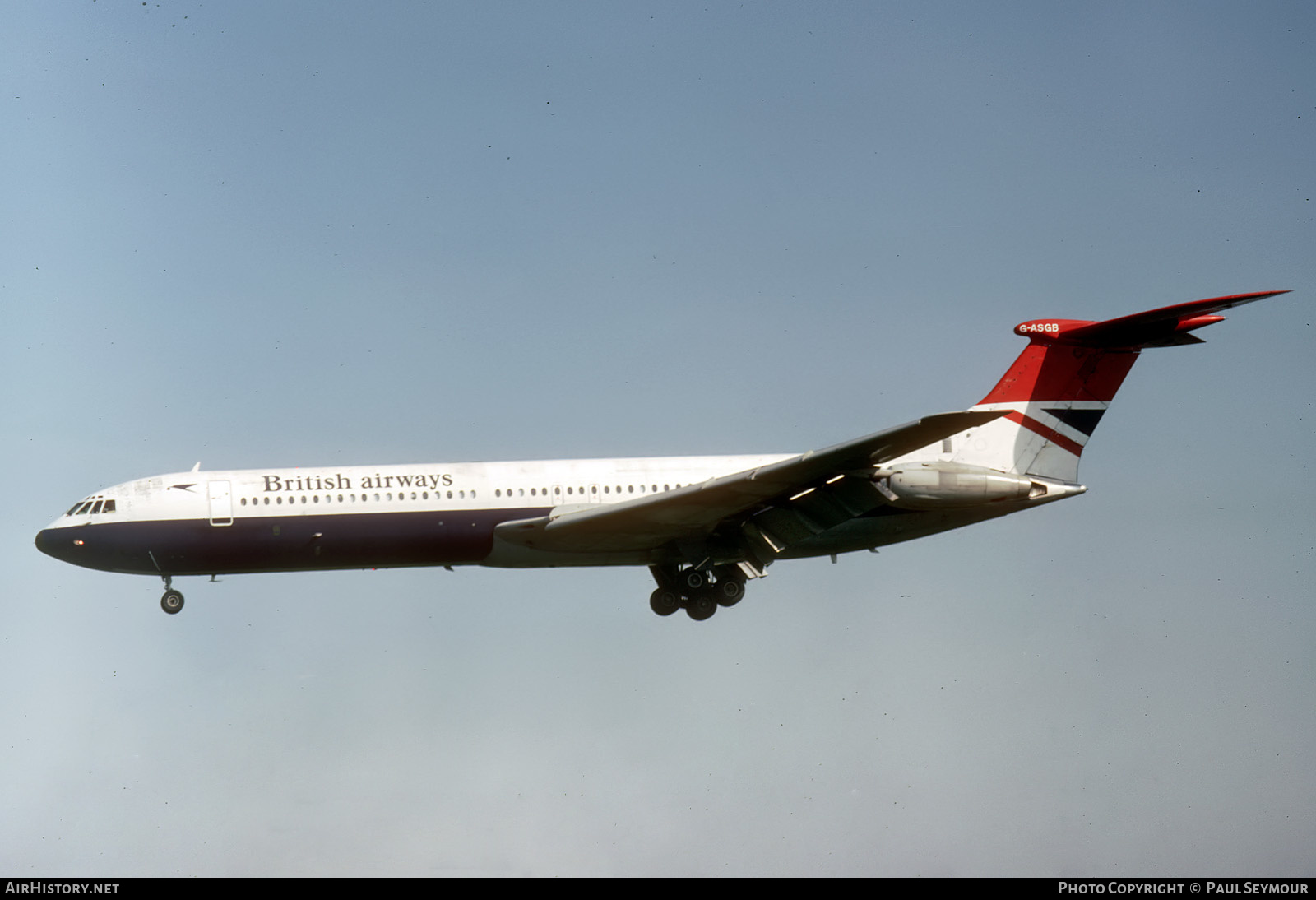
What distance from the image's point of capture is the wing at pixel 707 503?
28.3 meters

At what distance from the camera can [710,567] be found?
35.5m

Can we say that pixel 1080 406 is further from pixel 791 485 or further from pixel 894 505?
pixel 791 485

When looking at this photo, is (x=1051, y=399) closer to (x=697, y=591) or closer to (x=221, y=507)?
(x=697, y=591)

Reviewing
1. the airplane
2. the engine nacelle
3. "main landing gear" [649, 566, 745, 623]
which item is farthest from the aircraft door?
the engine nacelle

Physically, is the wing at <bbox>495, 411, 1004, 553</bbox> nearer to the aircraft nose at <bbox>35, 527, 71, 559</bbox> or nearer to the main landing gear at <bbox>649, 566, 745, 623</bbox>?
the main landing gear at <bbox>649, 566, 745, 623</bbox>

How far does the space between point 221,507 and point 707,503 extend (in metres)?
12.2

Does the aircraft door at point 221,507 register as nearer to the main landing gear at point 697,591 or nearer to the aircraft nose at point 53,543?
the aircraft nose at point 53,543

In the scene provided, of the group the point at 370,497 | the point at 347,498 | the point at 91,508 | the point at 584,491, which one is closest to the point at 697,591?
the point at 584,491

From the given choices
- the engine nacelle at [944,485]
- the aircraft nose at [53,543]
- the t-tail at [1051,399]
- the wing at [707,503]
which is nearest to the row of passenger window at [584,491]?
the wing at [707,503]

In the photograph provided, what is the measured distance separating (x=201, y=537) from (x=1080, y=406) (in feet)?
77.1

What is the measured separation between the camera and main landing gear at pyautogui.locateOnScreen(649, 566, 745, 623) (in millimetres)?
35938

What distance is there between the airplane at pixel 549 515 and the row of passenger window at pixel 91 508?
39 mm
